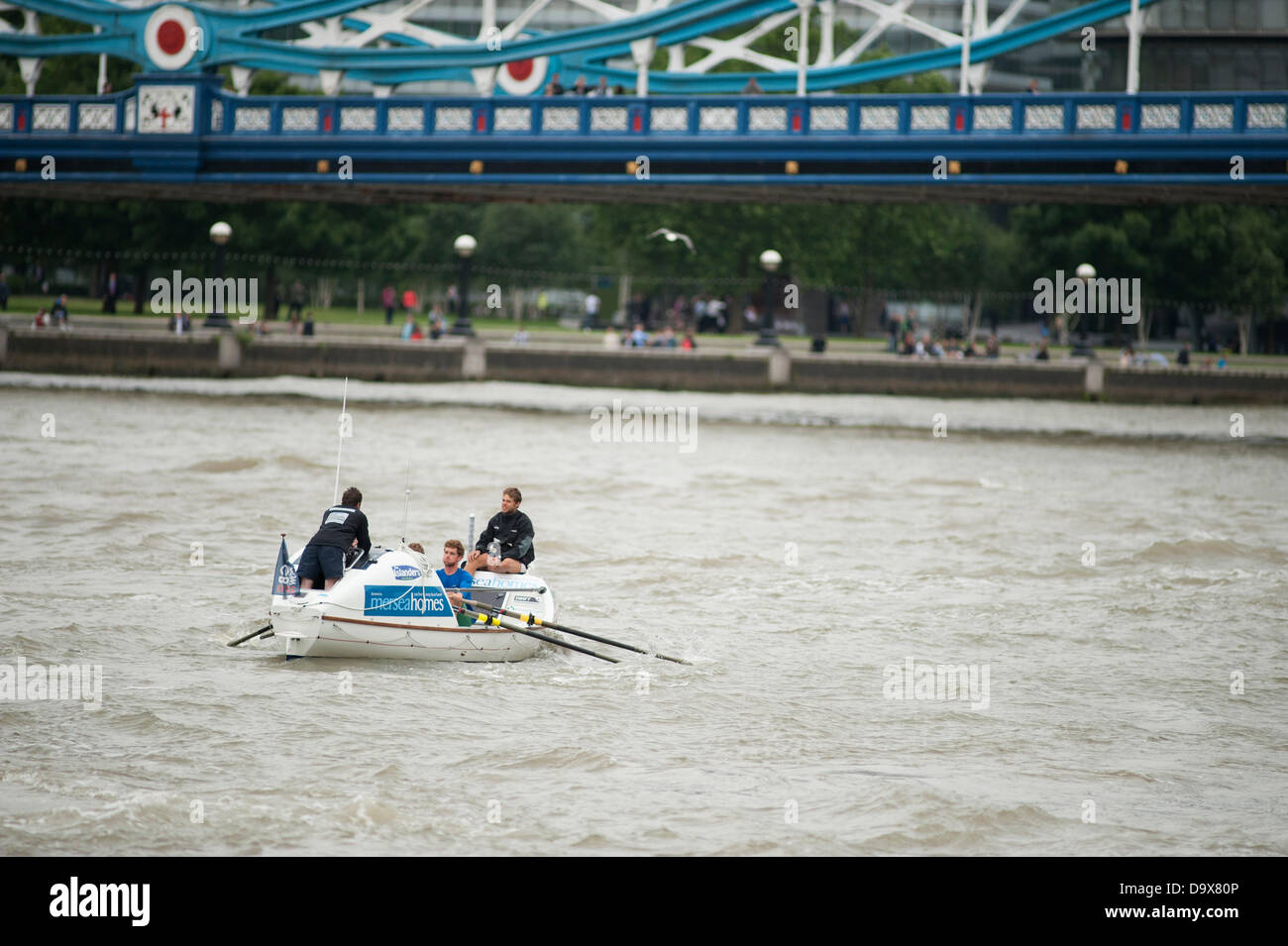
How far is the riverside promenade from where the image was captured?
127 ft

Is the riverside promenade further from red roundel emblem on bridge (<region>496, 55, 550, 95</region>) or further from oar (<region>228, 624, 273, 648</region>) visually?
oar (<region>228, 624, 273, 648</region>)

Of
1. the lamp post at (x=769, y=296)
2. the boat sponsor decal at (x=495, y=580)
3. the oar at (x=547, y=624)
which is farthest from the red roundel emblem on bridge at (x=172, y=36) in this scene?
the oar at (x=547, y=624)

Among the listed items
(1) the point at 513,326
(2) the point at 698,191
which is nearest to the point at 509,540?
(2) the point at 698,191

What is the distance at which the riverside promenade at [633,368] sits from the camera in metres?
38.7

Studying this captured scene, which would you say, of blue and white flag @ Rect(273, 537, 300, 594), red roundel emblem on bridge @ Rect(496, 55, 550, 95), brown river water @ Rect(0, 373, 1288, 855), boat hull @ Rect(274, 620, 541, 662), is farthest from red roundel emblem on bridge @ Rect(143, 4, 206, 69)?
boat hull @ Rect(274, 620, 541, 662)

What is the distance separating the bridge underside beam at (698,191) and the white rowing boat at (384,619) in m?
20.4

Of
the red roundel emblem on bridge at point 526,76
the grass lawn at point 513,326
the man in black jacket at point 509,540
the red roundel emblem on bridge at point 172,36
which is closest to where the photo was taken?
the man in black jacket at point 509,540

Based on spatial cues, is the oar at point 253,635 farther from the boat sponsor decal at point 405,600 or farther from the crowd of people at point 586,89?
the crowd of people at point 586,89

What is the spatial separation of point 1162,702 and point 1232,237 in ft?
146

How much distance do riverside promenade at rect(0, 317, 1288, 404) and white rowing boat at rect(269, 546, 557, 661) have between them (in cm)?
2583

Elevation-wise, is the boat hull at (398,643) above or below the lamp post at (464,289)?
below
